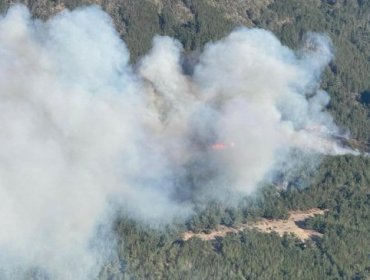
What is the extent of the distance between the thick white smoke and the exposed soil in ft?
16.6

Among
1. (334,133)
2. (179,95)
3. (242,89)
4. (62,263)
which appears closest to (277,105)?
(242,89)

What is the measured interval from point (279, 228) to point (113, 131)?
113ft

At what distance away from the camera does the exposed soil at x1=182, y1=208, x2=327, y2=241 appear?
126 meters

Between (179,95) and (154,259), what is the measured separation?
2930cm

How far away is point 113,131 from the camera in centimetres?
11275

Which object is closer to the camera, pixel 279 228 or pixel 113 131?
pixel 113 131

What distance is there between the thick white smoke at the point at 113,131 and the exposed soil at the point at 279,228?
5.06 metres

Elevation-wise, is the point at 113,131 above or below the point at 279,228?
above

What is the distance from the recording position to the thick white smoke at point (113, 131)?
Result: 330 feet

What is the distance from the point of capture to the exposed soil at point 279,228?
126m

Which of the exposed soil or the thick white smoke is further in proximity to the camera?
the exposed soil

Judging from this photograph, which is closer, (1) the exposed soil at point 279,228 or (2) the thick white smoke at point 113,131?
(2) the thick white smoke at point 113,131

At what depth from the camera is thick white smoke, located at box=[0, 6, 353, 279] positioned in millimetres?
100688

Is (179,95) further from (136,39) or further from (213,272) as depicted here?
(136,39)
